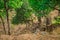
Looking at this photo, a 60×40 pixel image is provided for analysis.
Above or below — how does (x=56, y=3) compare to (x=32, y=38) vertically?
above

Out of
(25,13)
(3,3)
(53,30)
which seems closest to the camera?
(3,3)

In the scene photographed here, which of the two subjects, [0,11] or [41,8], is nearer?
[41,8]

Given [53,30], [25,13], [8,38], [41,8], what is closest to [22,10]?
[25,13]

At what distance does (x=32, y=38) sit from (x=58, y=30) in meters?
11.1

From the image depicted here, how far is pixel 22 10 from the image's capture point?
121 ft

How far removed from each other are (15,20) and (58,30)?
7909 mm

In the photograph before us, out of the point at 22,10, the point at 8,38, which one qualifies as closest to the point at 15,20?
the point at 22,10

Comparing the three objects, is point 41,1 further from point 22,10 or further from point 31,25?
point 31,25

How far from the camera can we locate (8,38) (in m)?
24.6

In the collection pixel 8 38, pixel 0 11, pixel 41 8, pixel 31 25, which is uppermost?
pixel 41 8

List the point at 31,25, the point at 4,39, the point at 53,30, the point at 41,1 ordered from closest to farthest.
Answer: the point at 41,1 → the point at 4,39 → the point at 53,30 → the point at 31,25

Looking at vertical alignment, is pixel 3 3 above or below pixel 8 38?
above

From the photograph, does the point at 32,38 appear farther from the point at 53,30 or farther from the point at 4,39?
the point at 53,30

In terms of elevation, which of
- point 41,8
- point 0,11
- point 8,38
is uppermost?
point 41,8
